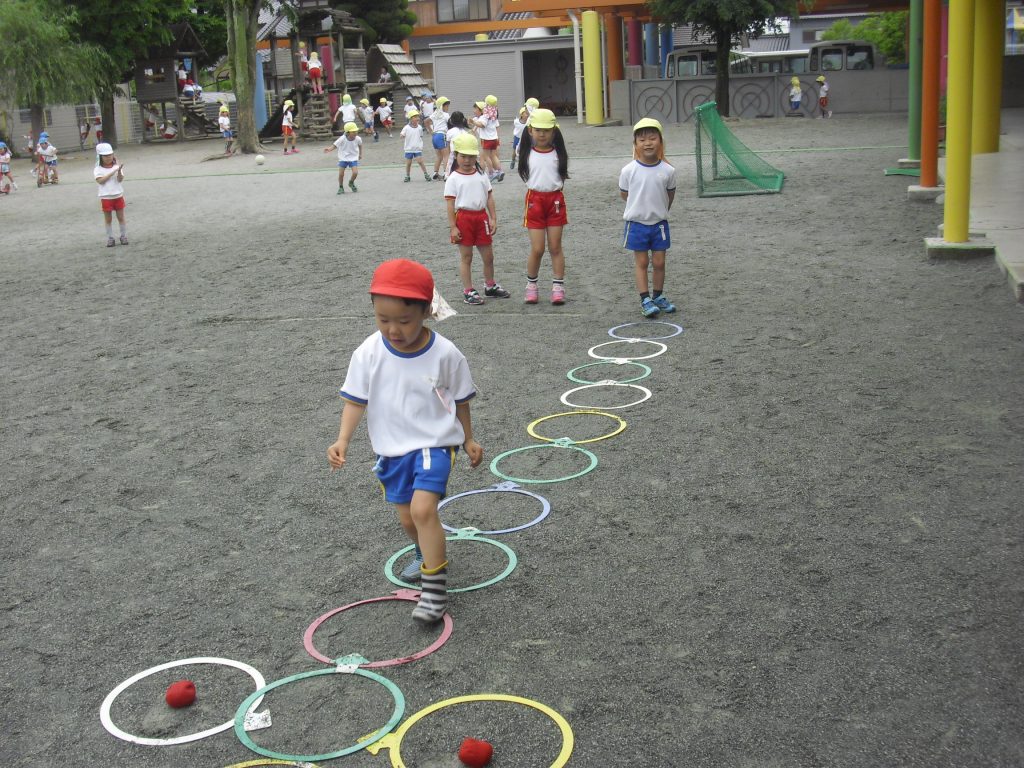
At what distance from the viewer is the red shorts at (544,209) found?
10.1 meters

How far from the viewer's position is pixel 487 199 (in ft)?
34.5

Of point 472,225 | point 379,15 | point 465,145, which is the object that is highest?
point 379,15

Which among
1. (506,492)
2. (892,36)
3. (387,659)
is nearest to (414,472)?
(387,659)

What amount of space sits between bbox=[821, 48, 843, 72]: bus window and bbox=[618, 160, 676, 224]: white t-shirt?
108 ft

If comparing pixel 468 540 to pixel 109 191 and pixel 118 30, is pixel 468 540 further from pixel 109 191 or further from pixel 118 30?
pixel 118 30

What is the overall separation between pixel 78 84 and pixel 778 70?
92.0 ft

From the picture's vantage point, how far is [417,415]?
4.56 m

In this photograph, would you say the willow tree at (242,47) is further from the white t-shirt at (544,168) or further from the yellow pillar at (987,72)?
the white t-shirt at (544,168)

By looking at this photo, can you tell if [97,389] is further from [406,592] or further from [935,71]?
[935,71]

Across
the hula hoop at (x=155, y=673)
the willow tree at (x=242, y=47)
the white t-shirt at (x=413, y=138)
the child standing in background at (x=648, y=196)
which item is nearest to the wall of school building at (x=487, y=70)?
the willow tree at (x=242, y=47)

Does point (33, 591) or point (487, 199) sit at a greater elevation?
point (487, 199)

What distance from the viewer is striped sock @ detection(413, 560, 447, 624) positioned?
4414mm

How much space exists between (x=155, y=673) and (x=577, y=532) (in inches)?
80.7

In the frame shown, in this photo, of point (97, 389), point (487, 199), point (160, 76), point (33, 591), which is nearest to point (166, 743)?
point (33, 591)
